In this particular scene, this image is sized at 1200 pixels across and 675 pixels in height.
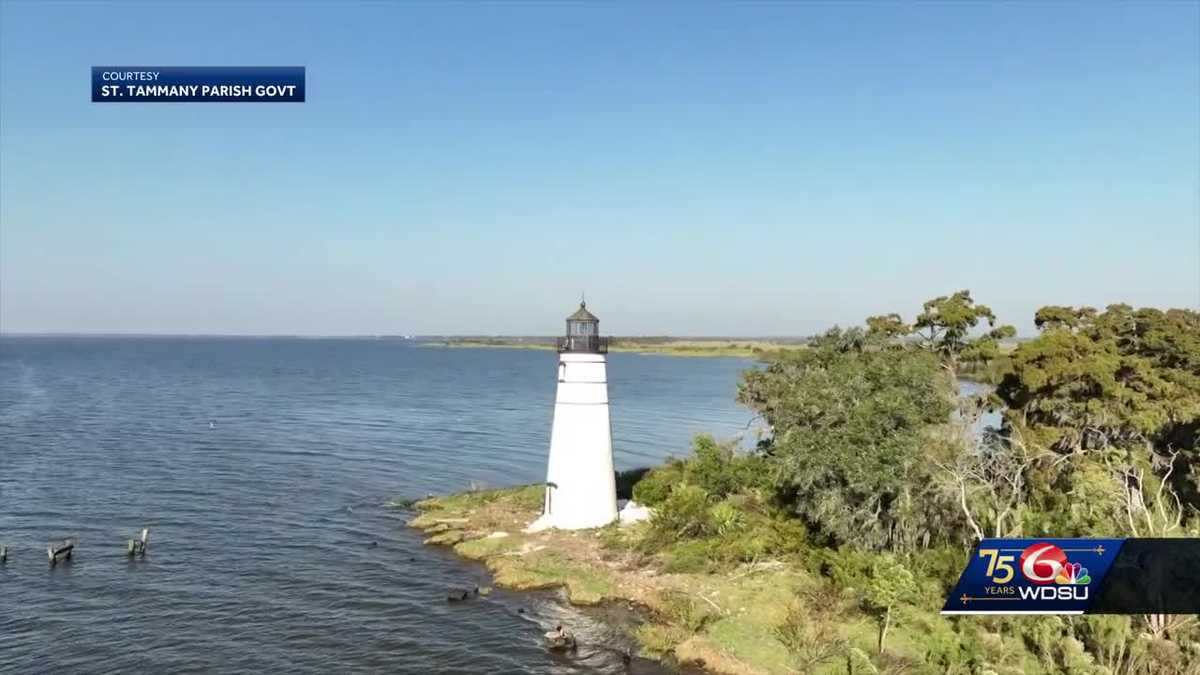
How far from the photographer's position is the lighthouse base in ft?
121

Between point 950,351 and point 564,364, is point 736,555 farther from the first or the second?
point 950,351

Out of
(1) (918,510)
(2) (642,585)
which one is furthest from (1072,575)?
(2) (642,585)

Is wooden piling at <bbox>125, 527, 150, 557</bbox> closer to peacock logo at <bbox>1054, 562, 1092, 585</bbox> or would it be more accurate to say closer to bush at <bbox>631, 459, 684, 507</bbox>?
bush at <bbox>631, 459, 684, 507</bbox>

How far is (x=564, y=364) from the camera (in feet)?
122

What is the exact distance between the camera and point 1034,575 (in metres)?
18.2

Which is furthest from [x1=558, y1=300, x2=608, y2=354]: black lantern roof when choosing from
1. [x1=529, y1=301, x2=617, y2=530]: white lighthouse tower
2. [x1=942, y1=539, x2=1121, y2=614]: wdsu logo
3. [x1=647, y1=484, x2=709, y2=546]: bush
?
[x1=942, y1=539, x2=1121, y2=614]: wdsu logo

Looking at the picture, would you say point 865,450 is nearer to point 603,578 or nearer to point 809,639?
point 809,639

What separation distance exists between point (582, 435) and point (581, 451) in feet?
2.60

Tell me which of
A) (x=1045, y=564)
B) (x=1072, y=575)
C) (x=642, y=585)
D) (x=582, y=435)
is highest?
(x=582, y=435)

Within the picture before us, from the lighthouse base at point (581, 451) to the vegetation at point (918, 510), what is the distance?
129 centimetres

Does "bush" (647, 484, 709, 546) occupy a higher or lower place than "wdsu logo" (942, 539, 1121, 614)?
lower

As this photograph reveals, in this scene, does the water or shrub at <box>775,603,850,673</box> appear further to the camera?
the water

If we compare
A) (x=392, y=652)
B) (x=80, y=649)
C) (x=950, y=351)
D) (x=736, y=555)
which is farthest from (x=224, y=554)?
(x=950, y=351)

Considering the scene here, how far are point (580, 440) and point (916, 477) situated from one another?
1549cm
